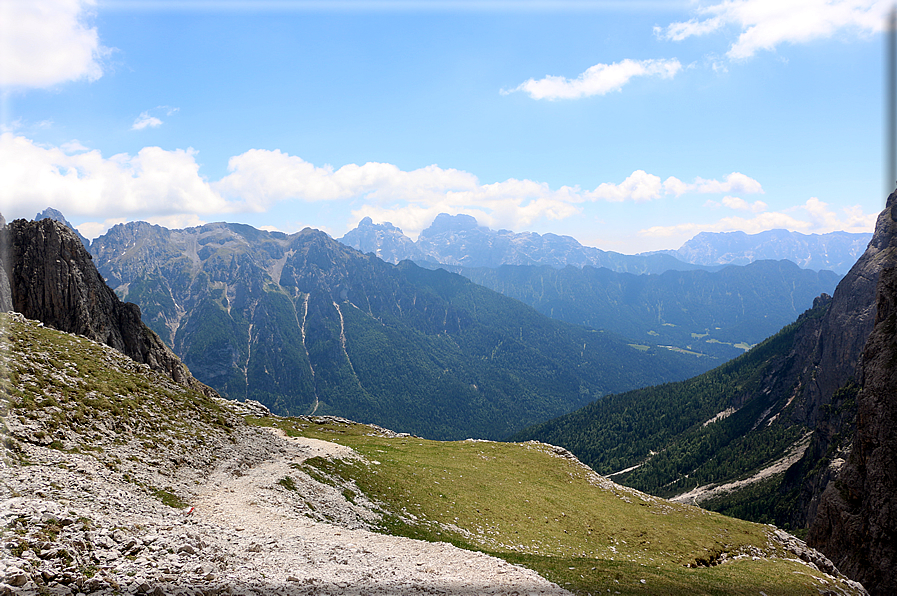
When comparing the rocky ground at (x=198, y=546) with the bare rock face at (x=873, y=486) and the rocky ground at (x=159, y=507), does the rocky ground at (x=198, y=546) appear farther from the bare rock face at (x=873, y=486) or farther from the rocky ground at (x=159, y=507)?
the bare rock face at (x=873, y=486)

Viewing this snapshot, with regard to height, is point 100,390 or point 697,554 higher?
point 100,390

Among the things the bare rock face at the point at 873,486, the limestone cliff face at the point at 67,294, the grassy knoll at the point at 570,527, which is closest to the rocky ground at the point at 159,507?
the grassy knoll at the point at 570,527

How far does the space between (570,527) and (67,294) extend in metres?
83.3

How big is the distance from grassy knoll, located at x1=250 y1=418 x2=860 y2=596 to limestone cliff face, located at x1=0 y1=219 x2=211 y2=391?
5090 cm

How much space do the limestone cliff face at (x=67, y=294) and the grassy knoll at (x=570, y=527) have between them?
5090 cm

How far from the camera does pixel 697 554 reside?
4609 cm

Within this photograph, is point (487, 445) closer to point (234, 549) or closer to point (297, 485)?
point (297, 485)

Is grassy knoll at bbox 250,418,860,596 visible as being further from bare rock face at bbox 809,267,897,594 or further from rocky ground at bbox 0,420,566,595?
bare rock face at bbox 809,267,897,594

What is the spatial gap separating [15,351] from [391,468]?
36713 mm

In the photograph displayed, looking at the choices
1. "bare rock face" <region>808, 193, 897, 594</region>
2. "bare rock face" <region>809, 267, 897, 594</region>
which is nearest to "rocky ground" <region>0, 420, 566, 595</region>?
"bare rock face" <region>808, 193, 897, 594</region>

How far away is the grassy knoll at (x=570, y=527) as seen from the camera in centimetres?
3294

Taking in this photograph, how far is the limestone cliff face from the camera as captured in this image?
6825cm

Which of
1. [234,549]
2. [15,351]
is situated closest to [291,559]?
[234,549]

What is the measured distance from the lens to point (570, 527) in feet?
153
